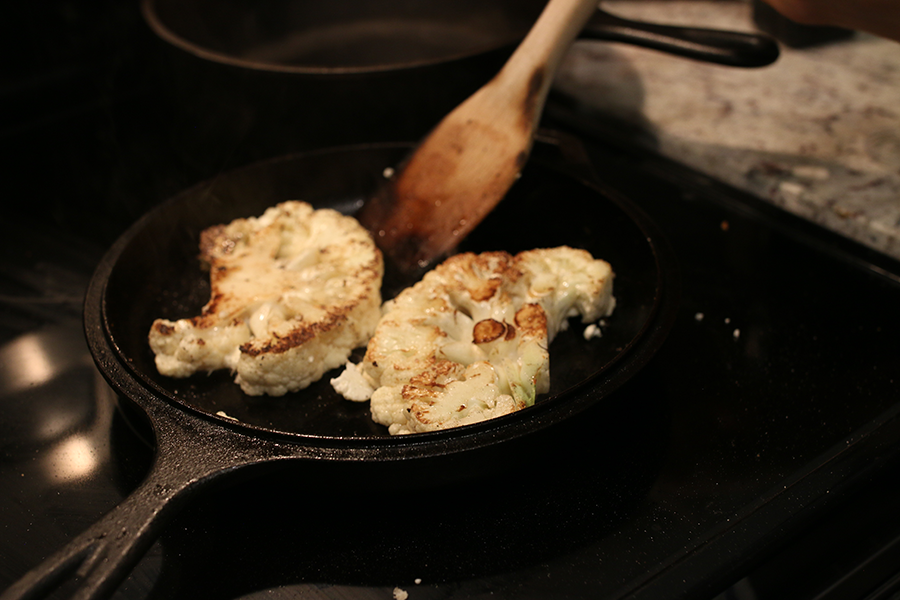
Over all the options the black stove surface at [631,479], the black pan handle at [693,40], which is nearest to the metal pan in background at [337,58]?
the black pan handle at [693,40]

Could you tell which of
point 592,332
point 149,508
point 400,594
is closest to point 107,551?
point 149,508

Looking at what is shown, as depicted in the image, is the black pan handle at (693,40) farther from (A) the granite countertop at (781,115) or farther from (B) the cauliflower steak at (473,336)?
(B) the cauliflower steak at (473,336)

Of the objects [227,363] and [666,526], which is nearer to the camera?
[666,526]

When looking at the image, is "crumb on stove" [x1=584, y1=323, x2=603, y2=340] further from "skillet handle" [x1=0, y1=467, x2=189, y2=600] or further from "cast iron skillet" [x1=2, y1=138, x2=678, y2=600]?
"skillet handle" [x1=0, y1=467, x2=189, y2=600]

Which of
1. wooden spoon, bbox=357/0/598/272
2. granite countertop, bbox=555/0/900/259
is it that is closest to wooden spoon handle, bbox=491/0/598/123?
wooden spoon, bbox=357/0/598/272

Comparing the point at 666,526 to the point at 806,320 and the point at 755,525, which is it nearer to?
the point at 755,525

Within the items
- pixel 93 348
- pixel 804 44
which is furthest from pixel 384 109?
pixel 804 44

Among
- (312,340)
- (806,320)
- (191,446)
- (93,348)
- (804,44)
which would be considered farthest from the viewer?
(804,44)

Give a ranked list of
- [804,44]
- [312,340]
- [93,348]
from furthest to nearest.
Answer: [804,44]
[312,340]
[93,348]
